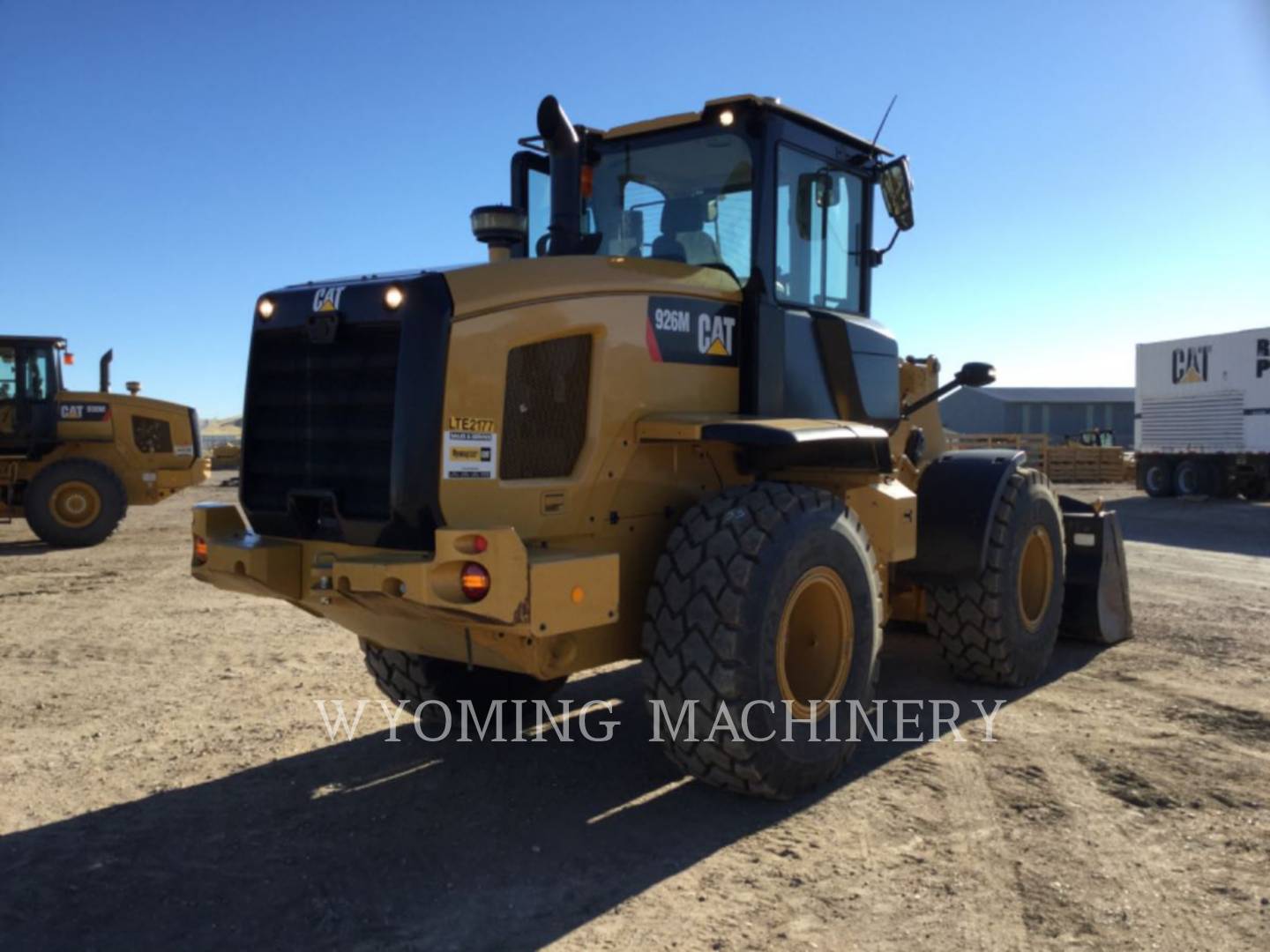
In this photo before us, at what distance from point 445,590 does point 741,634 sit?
115 centimetres

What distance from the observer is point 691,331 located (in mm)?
4637

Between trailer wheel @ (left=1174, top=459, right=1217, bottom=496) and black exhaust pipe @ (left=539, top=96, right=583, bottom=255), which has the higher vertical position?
black exhaust pipe @ (left=539, top=96, right=583, bottom=255)

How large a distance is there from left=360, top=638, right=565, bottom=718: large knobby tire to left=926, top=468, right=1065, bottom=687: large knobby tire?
2457mm

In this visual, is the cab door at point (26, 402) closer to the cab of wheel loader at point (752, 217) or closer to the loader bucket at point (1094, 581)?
the cab of wheel loader at point (752, 217)

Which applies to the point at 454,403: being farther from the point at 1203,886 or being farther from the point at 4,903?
the point at 1203,886

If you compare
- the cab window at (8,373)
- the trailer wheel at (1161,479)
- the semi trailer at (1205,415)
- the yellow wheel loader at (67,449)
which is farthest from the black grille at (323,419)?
the trailer wheel at (1161,479)

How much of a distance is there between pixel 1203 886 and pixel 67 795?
450cm

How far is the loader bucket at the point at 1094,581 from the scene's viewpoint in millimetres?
7324

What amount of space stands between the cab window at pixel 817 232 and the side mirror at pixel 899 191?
157 mm

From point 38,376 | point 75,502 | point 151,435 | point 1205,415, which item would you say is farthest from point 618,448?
point 1205,415

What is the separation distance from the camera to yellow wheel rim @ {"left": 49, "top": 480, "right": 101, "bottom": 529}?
14031 millimetres

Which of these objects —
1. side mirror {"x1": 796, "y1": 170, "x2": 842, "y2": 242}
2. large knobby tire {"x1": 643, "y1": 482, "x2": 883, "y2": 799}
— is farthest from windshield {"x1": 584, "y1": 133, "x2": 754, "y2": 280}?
large knobby tire {"x1": 643, "y1": 482, "x2": 883, "y2": 799}

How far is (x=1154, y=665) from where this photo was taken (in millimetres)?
6812

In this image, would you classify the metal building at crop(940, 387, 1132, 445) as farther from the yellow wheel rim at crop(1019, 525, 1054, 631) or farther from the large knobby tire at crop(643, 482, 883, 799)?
the large knobby tire at crop(643, 482, 883, 799)
